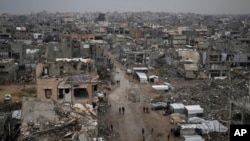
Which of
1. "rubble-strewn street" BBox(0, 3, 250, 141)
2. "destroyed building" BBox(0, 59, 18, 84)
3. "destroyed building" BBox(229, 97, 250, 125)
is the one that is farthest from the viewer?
"destroyed building" BBox(0, 59, 18, 84)

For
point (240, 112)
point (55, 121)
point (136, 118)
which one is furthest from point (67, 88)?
point (240, 112)

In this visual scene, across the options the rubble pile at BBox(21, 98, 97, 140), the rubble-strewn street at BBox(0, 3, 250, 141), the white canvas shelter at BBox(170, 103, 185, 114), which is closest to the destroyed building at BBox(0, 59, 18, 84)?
the rubble-strewn street at BBox(0, 3, 250, 141)

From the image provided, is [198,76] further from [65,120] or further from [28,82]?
[65,120]

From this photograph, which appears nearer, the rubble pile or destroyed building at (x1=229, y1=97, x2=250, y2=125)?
the rubble pile

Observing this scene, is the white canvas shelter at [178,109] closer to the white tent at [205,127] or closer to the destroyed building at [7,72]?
the white tent at [205,127]

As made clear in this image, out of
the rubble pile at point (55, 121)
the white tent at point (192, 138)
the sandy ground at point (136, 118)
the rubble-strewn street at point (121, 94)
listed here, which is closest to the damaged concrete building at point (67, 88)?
the rubble-strewn street at point (121, 94)

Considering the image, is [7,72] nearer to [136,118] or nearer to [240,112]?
[136,118]

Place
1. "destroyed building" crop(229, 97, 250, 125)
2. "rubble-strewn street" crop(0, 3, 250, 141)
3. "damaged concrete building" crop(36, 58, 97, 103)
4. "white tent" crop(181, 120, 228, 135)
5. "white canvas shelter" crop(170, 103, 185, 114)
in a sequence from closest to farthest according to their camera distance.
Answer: "destroyed building" crop(229, 97, 250, 125) < "rubble-strewn street" crop(0, 3, 250, 141) < "damaged concrete building" crop(36, 58, 97, 103) < "white tent" crop(181, 120, 228, 135) < "white canvas shelter" crop(170, 103, 185, 114)

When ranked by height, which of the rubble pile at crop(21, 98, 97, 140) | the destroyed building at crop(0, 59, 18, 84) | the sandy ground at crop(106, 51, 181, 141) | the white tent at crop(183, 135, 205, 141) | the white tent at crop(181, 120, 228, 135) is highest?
the rubble pile at crop(21, 98, 97, 140)

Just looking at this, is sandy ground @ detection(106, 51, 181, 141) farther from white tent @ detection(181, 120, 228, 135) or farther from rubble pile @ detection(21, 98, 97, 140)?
rubble pile @ detection(21, 98, 97, 140)

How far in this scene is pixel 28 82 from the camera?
105 ft

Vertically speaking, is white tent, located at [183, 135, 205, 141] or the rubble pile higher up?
the rubble pile

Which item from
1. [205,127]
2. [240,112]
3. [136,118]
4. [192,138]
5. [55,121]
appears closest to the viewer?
[55,121]

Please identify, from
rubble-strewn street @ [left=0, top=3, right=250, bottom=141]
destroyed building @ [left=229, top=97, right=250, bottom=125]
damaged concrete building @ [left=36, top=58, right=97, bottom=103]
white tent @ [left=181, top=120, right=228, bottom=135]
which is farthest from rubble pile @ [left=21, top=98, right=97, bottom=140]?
white tent @ [left=181, top=120, right=228, bottom=135]
